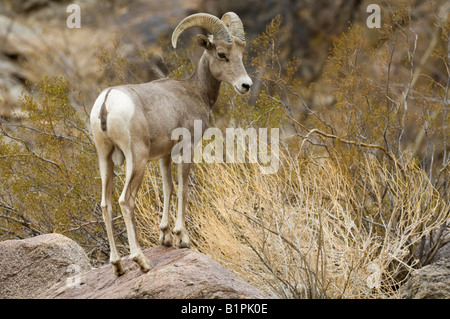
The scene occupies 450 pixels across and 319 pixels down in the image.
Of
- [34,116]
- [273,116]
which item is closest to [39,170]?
[34,116]

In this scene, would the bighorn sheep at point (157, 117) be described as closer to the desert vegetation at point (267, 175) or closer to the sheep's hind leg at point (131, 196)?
the sheep's hind leg at point (131, 196)

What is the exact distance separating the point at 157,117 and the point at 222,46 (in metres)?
0.95

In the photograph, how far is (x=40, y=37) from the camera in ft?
57.6

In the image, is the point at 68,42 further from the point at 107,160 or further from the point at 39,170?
the point at 107,160

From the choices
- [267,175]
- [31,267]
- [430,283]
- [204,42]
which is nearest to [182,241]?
[267,175]

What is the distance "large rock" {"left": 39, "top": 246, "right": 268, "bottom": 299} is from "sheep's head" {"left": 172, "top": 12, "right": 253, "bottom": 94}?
158 cm

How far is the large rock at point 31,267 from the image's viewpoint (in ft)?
23.7

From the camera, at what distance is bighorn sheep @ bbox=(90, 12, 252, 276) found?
17.5 ft

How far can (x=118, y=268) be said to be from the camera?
5.75 meters

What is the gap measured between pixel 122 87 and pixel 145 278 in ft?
5.12

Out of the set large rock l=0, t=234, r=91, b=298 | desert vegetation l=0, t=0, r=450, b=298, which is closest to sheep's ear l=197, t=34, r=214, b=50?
desert vegetation l=0, t=0, r=450, b=298

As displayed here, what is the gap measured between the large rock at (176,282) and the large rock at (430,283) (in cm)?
208

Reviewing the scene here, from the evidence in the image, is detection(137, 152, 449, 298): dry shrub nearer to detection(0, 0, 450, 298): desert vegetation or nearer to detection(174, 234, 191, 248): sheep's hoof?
detection(0, 0, 450, 298): desert vegetation

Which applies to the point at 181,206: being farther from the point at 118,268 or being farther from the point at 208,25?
the point at 208,25
